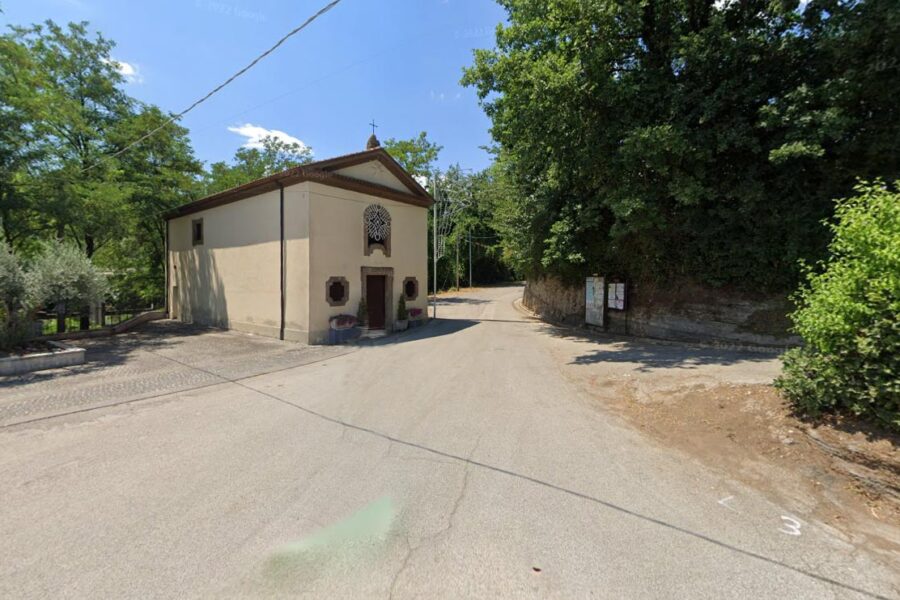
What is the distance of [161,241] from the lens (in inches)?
876

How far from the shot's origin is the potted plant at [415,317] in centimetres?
1624

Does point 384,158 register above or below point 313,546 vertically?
above

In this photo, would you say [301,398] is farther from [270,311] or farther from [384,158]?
[384,158]

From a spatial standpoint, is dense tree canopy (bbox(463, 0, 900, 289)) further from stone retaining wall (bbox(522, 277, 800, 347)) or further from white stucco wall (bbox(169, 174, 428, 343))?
white stucco wall (bbox(169, 174, 428, 343))

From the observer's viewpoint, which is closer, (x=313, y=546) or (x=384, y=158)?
(x=313, y=546)

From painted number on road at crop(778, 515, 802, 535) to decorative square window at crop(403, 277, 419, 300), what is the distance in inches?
542

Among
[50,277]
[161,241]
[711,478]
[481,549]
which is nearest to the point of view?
[481,549]

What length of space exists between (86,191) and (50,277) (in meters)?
5.51

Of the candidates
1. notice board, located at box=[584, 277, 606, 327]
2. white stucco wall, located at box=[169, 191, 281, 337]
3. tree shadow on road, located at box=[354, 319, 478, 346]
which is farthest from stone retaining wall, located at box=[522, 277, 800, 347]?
white stucco wall, located at box=[169, 191, 281, 337]

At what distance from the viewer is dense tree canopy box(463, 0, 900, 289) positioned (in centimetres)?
856

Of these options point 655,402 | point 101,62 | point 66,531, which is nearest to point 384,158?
point 655,402

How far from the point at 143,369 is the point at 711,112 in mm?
15165

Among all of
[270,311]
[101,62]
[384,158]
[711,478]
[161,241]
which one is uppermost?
[101,62]

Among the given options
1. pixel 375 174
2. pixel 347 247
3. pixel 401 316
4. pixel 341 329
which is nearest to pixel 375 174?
pixel 375 174
